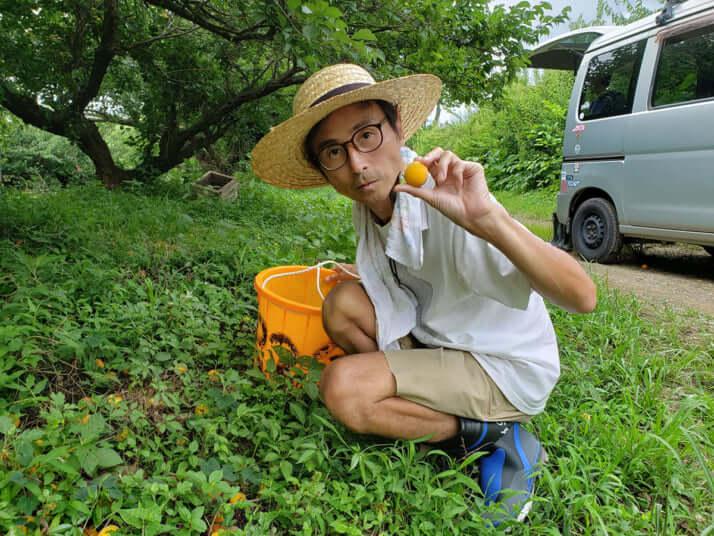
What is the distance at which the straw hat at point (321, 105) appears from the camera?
1.46 metres

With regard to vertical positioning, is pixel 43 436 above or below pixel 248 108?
below

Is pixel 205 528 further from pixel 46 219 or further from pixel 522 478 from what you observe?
pixel 46 219

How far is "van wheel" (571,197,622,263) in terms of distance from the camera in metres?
4.39

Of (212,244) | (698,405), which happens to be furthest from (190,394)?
(698,405)

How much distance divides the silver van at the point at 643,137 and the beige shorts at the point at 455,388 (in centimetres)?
310

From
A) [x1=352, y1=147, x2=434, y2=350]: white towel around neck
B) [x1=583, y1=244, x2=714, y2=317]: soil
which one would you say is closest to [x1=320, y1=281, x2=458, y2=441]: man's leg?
[x1=352, y1=147, x2=434, y2=350]: white towel around neck

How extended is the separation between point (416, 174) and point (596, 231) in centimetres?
407

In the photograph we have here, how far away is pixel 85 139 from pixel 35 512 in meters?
5.59

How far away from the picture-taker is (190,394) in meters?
1.77

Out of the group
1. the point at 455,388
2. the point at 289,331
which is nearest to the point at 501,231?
the point at 455,388

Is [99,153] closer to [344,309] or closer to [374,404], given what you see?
[344,309]

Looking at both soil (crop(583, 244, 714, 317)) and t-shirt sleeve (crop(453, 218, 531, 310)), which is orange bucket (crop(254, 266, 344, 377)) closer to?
t-shirt sleeve (crop(453, 218, 531, 310))

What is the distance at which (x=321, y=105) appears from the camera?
1.41 meters

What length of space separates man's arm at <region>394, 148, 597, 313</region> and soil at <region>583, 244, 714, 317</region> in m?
2.34
